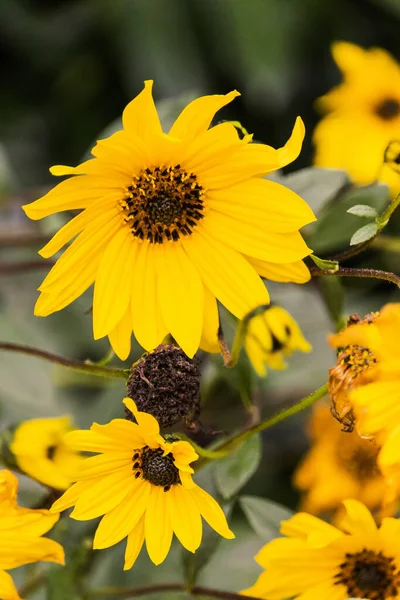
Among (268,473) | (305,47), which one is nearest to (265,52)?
(305,47)

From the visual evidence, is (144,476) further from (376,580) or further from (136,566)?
(136,566)

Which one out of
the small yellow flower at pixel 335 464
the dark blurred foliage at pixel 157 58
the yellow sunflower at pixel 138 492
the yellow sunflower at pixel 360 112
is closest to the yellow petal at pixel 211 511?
the yellow sunflower at pixel 138 492

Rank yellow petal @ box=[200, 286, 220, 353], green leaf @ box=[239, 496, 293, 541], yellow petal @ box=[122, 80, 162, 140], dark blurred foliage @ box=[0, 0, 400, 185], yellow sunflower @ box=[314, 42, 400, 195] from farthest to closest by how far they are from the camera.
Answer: dark blurred foliage @ box=[0, 0, 400, 185]
yellow sunflower @ box=[314, 42, 400, 195]
green leaf @ box=[239, 496, 293, 541]
yellow petal @ box=[200, 286, 220, 353]
yellow petal @ box=[122, 80, 162, 140]

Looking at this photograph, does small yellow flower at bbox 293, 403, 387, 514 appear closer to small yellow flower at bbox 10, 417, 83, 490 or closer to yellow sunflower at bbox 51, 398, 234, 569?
small yellow flower at bbox 10, 417, 83, 490

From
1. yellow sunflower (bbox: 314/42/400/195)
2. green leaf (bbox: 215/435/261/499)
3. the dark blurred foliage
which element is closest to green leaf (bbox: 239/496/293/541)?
green leaf (bbox: 215/435/261/499)

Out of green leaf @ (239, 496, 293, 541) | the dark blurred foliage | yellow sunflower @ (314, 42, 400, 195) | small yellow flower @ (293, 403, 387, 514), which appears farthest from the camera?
the dark blurred foliage

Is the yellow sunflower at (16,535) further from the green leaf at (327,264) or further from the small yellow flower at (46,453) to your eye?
the green leaf at (327,264)

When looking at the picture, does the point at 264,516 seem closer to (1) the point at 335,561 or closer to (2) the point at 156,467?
(1) the point at 335,561
